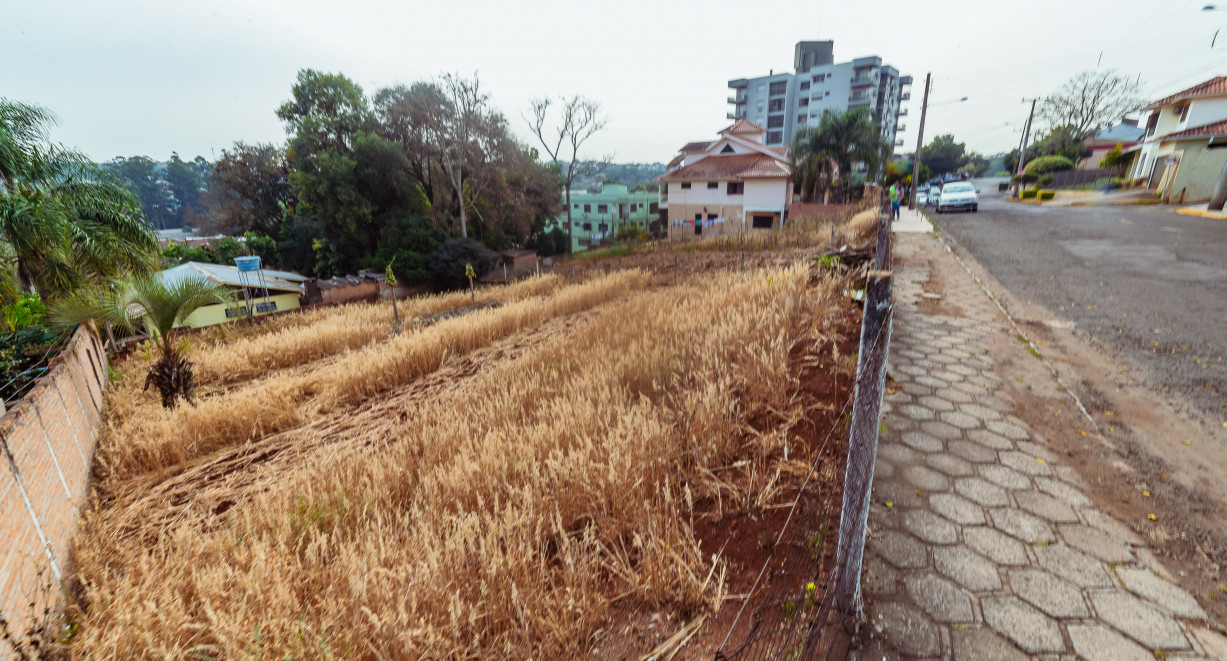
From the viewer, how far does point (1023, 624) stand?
1.93 m

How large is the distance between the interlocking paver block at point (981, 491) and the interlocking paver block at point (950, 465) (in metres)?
0.06

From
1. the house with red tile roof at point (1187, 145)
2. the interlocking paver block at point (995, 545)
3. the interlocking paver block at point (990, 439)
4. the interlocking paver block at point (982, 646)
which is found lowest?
the interlocking paver block at point (995, 545)

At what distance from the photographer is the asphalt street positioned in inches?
183

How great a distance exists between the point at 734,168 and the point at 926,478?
30585 mm

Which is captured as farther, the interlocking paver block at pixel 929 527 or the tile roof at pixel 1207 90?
the tile roof at pixel 1207 90

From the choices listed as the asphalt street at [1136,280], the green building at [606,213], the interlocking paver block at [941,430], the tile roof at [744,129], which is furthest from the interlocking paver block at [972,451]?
the green building at [606,213]

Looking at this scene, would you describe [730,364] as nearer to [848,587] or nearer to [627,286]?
[848,587]

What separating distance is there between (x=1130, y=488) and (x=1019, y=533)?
1091 mm

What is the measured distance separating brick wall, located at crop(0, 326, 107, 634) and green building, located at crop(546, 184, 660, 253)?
142 ft

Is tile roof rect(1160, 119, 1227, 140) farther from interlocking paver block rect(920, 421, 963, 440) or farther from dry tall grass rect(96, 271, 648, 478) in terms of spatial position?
dry tall grass rect(96, 271, 648, 478)

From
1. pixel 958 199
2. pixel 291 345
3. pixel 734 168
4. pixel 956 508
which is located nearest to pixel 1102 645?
pixel 956 508

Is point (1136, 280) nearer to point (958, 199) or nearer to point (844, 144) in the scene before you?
point (958, 199)

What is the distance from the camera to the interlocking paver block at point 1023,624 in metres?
1.84

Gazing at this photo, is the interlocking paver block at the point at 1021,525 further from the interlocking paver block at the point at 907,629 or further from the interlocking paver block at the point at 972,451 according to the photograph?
the interlocking paver block at the point at 907,629
